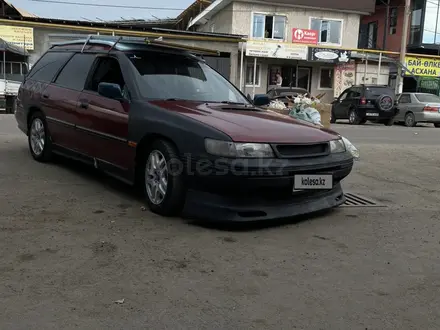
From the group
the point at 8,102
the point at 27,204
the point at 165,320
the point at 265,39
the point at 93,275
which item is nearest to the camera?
the point at 165,320

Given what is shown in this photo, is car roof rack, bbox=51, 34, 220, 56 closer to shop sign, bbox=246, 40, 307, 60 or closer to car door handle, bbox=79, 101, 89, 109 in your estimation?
car door handle, bbox=79, 101, 89, 109

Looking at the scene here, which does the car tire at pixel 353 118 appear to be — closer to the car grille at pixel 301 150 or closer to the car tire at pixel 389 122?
the car tire at pixel 389 122

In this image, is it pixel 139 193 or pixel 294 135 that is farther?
pixel 139 193

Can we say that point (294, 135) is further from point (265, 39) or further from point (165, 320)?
point (265, 39)

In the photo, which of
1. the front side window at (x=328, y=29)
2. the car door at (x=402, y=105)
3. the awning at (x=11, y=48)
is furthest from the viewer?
the front side window at (x=328, y=29)

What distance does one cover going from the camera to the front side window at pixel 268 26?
88.3 ft

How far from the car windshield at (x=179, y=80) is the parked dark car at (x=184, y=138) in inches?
0.5

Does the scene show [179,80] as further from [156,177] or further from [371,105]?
[371,105]

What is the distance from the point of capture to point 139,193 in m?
5.69

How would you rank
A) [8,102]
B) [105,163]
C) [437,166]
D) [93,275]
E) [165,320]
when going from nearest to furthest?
[165,320] < [93,275] < [105,163] < [437,166] < [8,102]

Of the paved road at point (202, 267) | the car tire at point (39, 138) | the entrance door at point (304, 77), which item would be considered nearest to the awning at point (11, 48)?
the car tire at point (39, 138)

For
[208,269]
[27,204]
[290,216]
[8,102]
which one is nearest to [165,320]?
[208,269]

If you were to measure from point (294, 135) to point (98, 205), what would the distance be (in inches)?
85.5

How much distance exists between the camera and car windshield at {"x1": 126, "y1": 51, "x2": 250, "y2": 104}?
5.38 metres
